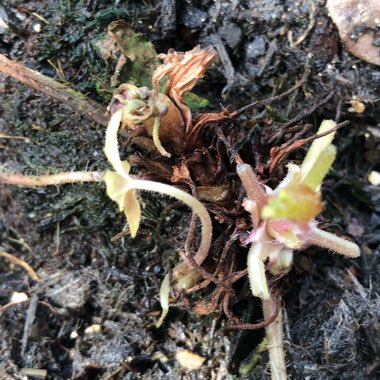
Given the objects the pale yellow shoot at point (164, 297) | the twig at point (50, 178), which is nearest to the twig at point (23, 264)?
the twig at point (50, 178)

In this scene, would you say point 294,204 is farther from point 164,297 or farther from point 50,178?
point 50,178

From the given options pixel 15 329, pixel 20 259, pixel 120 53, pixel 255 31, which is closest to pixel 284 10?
pixel 255 31

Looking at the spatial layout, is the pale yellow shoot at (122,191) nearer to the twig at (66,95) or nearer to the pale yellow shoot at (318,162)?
the twig at (66,95)

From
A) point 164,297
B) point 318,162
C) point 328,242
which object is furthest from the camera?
point 164,297

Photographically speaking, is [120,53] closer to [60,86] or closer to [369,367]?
[60,86]

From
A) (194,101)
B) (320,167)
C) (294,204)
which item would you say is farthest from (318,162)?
(194,101)

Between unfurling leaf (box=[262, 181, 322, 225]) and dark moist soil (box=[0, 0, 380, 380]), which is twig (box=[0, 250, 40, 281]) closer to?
dark moist soil (box=[0, 0, 380, 380])

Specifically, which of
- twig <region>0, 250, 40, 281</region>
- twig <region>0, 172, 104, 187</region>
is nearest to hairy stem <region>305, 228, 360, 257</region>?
twig <region>0, 172, 104, 187</region>
